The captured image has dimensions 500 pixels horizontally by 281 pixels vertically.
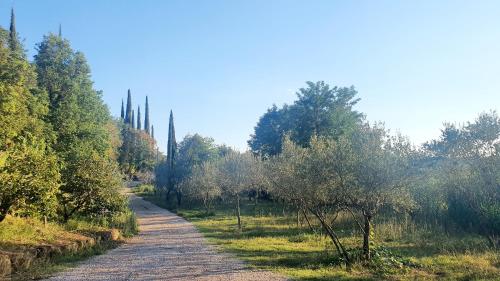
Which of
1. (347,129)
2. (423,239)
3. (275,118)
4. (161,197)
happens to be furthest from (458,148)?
(161,197)

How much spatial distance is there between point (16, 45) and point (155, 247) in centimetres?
1977

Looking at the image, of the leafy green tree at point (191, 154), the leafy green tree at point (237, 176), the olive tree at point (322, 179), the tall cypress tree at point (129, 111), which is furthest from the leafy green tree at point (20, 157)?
the tall cypress tree at point (129, 111)

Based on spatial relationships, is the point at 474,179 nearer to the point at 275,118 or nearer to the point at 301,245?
the point at 301,245

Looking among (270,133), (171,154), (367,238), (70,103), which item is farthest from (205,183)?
(171,154)

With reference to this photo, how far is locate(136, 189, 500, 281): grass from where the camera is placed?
1447 centimetres

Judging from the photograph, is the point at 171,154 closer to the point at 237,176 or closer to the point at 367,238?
the point at 237,176

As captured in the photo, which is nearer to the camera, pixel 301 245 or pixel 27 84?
pixel 301 245

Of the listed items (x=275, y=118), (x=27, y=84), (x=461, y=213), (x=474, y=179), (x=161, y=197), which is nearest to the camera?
(x=474, y=179)

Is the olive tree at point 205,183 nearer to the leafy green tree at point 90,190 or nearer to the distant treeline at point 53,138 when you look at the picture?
the distant treeline at point 53,138

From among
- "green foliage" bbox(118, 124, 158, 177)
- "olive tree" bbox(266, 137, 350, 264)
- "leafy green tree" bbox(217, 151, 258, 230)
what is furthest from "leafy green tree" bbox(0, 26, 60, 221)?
"green foliage" bbox(118, 124, 158, 177)

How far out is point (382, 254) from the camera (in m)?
16.3

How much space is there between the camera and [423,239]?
22.9m

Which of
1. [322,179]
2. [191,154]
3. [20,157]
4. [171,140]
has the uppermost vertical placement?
[171,140]

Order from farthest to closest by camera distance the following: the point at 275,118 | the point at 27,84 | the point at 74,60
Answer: the point at 275,118
the point at 74,60
the point at 27,84
